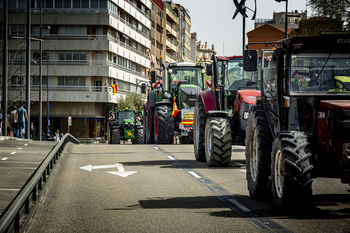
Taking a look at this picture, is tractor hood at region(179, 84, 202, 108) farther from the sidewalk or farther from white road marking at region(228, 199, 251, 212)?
white road marking at region(228, 199, 251, 212)

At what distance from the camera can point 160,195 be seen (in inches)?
418

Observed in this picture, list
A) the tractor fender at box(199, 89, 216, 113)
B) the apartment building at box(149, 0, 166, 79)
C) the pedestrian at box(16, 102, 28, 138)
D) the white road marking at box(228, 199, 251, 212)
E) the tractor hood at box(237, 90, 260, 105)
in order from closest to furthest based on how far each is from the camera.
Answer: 1. the white road marking at box(228, 199, 251, 212)
2. the tractor hood at box(237, 90, 260, 105)
3. the tractor fender at box(199, 89, 216, 113)
4. the pedestrian at box(16, 102, 28, 138)
5. the apartment building at box(149, 0, 166, 79)

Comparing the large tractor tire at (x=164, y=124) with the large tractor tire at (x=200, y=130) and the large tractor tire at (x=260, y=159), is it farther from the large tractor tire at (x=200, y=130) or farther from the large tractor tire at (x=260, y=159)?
the large tractor tire at (x=260, y=159)

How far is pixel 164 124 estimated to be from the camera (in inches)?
1022

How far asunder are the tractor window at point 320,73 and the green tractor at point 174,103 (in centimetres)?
1645

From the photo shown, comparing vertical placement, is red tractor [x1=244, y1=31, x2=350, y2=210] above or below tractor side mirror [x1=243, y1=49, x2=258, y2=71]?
below

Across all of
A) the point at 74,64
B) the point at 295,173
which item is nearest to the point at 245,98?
the point at 295,173

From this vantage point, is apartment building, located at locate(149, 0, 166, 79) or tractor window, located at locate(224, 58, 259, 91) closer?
tractor window, located at locate(224, 58, 259, 91)

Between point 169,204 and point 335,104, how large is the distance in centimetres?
297

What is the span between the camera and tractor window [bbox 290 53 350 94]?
29.6 feet

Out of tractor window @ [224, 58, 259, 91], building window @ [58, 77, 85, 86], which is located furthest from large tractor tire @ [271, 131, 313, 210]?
building window @ [58, 77, 85, 86]

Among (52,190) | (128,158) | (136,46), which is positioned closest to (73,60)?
(136,46)

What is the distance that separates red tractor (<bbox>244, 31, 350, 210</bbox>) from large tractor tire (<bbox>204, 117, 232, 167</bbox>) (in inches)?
165

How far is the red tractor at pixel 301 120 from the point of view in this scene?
7.97m
